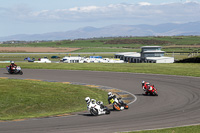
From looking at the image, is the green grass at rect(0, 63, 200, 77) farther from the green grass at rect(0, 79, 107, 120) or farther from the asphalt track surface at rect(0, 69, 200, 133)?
the green grass at rect(0, 79, 107, 120)

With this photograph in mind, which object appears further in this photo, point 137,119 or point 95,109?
point 95,109

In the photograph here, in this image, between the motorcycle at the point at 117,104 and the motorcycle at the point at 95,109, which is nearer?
the motorcycle at the point at 95,109

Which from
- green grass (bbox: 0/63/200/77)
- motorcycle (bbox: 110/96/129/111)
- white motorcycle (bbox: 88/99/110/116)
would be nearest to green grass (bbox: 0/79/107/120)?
white motorcycle (bbox: 88/99/110/116)

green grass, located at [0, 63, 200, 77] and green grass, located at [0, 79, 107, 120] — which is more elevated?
green grass, located at [0, 63, 200, 77]

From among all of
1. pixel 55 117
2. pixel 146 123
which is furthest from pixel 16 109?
pixel 146 123

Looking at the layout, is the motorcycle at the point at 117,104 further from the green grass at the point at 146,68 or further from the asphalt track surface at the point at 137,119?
the green grass at the point at 146,68

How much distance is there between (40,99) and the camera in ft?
95.3

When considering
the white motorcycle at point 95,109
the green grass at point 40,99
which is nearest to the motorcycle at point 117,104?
the white motorcycle at point 95,109

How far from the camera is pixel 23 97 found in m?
29.0

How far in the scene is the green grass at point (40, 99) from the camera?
25.5 m

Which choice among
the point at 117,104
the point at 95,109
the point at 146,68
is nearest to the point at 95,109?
the point at 95,109

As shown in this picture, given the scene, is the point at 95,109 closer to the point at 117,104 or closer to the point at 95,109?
the point at 95,109

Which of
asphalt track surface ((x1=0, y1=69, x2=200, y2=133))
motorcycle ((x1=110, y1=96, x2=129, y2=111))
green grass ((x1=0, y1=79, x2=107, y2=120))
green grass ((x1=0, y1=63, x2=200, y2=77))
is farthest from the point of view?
green grass ((x1=0, y1=63, x2=200, y2=77))

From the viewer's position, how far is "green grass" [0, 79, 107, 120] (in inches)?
1004
